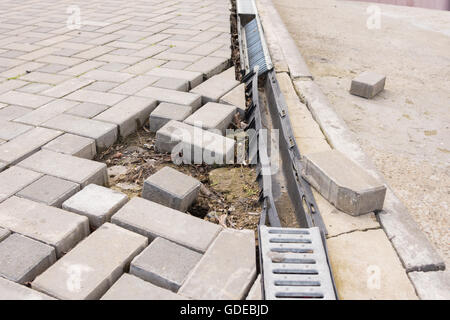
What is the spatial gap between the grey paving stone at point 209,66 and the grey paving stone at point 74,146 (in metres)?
1.75

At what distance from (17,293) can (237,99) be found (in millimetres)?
2539

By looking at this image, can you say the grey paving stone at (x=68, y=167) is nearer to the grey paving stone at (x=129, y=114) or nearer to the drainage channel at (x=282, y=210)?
the grey paving stone at (x=129, y=114)

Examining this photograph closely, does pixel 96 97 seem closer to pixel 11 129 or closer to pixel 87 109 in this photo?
pixel 87 109

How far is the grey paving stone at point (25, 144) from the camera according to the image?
287 cm

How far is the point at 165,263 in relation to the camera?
200 centimetres

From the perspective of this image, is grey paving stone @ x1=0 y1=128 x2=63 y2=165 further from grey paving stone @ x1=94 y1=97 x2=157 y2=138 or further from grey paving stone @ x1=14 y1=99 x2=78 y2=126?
grey paving stone @ x1=94 y1=97 x2=157 y2=138

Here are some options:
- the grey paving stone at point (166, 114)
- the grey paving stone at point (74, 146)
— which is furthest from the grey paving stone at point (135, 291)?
the grey paving stone at point (166, 114)

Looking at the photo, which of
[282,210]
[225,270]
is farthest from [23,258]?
[282,210]

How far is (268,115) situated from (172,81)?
1.04 m

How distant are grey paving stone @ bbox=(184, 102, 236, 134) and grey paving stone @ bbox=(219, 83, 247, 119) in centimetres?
11

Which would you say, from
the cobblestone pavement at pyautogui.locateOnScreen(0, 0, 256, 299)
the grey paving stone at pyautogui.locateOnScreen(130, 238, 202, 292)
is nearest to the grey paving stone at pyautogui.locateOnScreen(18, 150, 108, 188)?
the cobblestone pavement at pyautogui.locateOnScreen(0, 0, 256, 299)

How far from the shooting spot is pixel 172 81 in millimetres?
4152

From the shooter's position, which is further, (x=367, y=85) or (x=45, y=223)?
(x=367, y=85)
